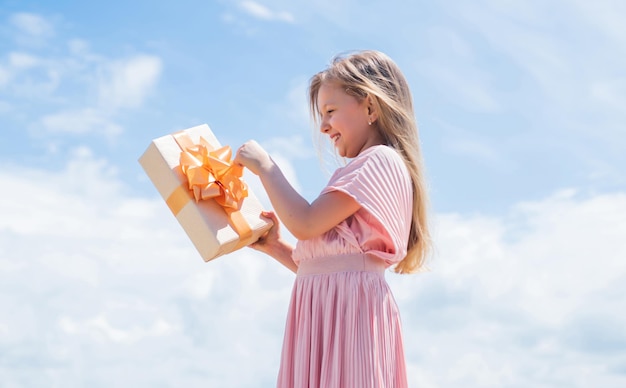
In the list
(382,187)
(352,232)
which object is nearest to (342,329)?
(352,232)

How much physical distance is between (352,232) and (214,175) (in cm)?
58

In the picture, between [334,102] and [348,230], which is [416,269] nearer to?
[348,230]

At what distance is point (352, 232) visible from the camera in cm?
276

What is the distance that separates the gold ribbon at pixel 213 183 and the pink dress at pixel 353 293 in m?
0.31

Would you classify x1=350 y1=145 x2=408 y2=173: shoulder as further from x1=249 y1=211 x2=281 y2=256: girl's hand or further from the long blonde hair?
x1=249 y1=211 x2=281 y2=256: girl's hand

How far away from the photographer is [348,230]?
9.05 ft

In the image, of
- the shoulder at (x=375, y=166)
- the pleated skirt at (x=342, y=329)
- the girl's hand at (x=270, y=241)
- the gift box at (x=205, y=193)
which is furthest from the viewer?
the girl's hand at (x=270, y=241)

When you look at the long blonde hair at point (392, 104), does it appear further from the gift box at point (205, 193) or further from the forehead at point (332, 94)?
the gift box at point (205, 193)

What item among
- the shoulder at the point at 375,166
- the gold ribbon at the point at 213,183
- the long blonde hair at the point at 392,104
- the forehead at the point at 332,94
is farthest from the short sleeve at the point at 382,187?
the gold ribbon at the point at 213,183

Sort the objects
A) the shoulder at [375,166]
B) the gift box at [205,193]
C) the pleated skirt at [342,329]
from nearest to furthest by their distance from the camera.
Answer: the pleated skirt at [342,329] < the shoulder at [375,166] < the gift box at [205,193]

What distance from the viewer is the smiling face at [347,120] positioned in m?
2.93

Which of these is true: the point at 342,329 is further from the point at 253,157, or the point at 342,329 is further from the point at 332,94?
the point at 332,94

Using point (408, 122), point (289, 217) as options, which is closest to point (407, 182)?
point (408, 122)

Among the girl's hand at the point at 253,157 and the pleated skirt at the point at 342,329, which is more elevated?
the girl's hand at the point at 253,157
